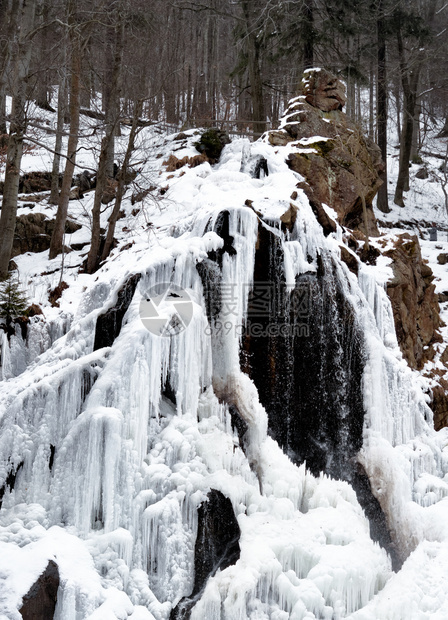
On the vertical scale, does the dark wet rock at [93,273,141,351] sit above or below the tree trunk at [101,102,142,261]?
below

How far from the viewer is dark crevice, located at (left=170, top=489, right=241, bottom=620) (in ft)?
14.7

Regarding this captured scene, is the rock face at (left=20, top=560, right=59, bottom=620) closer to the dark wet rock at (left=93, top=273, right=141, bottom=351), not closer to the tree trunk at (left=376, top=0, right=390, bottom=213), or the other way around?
the dark wet rock at (left=93, top=273, right=141, bottom=351)

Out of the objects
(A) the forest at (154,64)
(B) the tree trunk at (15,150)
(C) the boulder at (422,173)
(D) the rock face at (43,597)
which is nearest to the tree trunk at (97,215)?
(A) the forest at (154,64)

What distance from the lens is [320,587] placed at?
4.54 metres

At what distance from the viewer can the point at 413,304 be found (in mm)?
7703

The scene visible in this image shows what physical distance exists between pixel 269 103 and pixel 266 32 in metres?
5.15

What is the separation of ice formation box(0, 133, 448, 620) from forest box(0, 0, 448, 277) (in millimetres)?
3226

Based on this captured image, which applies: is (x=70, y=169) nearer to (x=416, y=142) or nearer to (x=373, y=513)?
(x=373, y=513)

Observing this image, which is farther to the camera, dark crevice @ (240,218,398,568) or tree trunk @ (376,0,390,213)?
tree trunk @ (376,0,390,213)

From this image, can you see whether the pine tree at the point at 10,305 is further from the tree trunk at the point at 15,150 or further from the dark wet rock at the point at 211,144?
the dark wet rock at the point at 211,144

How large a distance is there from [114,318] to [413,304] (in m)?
4.80

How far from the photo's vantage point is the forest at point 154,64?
8180mm

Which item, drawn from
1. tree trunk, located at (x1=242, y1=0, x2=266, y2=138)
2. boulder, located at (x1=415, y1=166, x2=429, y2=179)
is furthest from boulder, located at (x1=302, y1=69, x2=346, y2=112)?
boulder, located at (x1=415, y1=166, x2=429, y2=179)

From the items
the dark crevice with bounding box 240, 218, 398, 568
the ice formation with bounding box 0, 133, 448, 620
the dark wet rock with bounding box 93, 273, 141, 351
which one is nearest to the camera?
the ice formation with bounding box 0, 133, 448, 620
